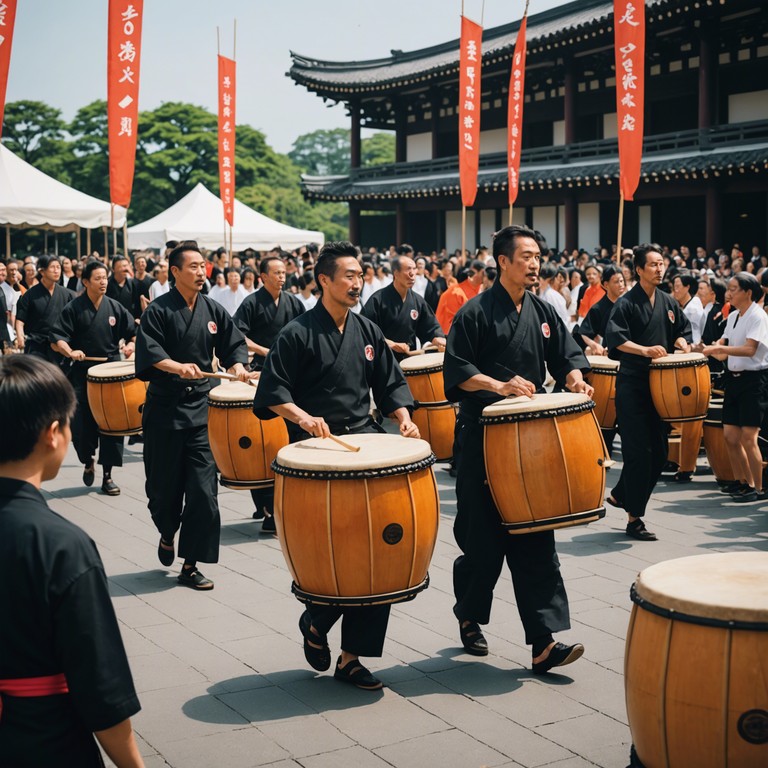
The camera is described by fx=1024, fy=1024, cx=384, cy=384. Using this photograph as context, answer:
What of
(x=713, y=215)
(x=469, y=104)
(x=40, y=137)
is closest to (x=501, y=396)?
(x=469, y=104)

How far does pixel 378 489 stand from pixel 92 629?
6.14 feet

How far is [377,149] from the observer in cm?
7669

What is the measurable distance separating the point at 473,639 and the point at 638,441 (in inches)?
103

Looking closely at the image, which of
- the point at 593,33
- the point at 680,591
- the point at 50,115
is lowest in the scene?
the point at 680,591

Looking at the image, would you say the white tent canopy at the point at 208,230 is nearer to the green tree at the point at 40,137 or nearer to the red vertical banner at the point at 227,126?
the red vertical banner at the point at 227,126

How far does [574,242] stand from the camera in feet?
77.2

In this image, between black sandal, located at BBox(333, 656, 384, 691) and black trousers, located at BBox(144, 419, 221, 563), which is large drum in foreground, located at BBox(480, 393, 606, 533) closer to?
black sandal, located at BBox(333, 656, 384, 691)

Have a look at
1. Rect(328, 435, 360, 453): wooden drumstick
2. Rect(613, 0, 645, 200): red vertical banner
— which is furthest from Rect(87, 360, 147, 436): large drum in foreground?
Rect(613, 0, 645, 200): red vertical banner

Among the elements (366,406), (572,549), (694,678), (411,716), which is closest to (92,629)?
(694,678)

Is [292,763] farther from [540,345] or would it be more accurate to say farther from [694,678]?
[540,345]

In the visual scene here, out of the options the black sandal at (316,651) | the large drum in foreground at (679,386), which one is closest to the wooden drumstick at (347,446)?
the black sandal at (316,651)

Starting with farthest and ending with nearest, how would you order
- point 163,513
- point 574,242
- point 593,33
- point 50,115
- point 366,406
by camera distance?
1. point 50,115
2. point 574,242
3. point 593,33
4. point 163,513
5. point 366,406

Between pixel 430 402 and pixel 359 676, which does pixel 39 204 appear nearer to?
pixel 430 402

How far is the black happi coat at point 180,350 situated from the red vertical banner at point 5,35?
15.6 feet
